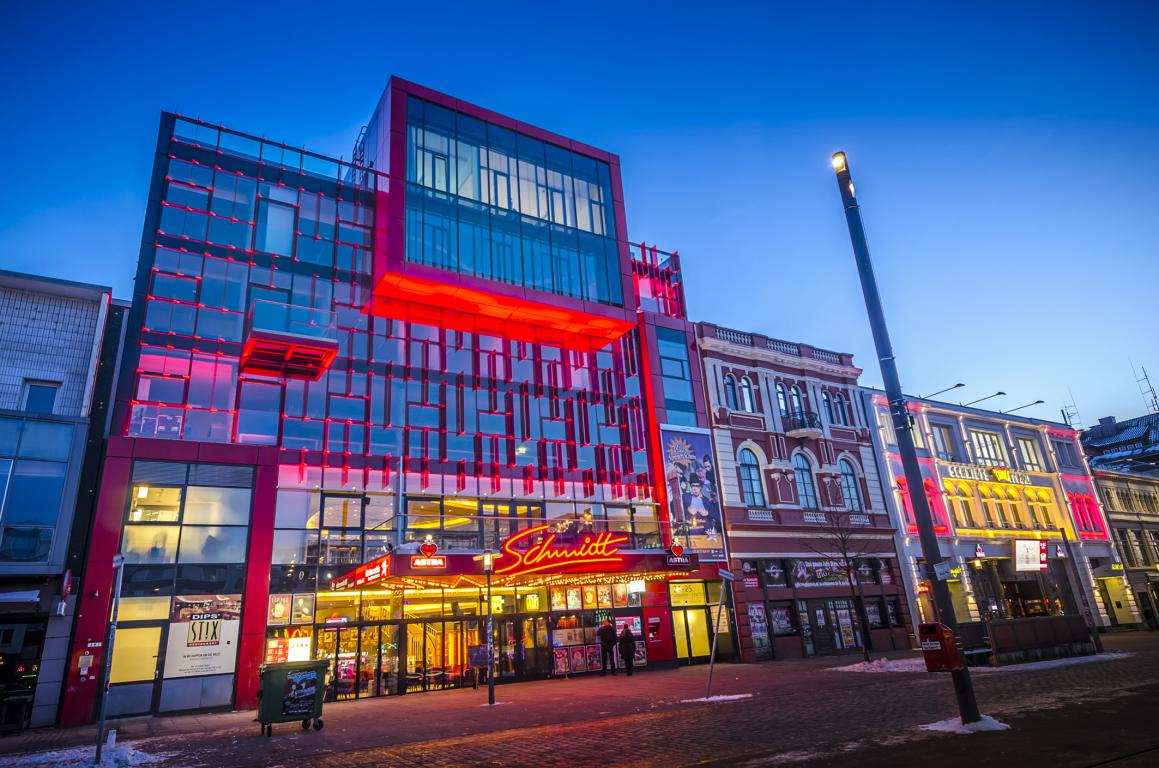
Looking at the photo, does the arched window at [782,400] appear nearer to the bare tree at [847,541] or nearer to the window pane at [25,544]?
the bare tree at [847,541]

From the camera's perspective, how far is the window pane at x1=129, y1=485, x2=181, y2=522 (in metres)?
21.9

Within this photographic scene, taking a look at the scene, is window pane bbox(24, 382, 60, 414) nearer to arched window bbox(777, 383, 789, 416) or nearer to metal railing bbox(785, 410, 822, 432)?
arched window bbox(777, 383, 789, 416)

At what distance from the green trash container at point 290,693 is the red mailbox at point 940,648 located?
1200 centimetres

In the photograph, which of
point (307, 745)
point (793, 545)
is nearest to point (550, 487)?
point (793, 545)

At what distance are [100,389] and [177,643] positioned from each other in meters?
8.42

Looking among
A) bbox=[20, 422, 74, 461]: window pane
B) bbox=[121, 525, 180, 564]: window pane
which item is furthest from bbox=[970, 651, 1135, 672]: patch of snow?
bbox=[20, 422, 74, 461]: window pane

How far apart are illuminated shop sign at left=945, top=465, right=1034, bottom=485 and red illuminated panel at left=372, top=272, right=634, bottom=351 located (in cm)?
2458

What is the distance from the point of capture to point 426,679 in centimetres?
2473

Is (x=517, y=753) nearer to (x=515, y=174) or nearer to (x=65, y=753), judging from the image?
(x=65, y=753)

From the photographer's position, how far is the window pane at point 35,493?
1998 cm

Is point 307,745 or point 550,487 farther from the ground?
point 550,487

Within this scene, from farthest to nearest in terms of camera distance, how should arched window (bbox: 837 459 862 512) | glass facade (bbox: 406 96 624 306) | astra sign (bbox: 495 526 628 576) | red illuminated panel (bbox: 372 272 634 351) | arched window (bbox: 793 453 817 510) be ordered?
arched window (bbox: 837 459 862 512) → arched window (bbox: 793 453 817 510) → glass facade (bbox: 406 96 624 306) → red illuminated panel (bbox: 372 272 634 351) → astra sign (bbox: 495 526 628 576)

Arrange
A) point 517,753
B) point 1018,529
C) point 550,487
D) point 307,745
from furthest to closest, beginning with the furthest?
point 1018,529 < point 550,487 < point 307,745 < point 517,753

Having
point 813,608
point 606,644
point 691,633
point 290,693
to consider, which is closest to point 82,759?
point 290,693
